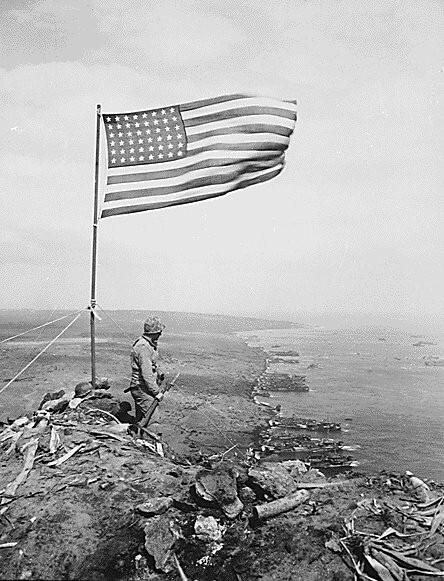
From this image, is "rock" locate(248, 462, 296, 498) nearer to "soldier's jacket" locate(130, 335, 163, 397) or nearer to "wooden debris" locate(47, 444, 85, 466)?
"wooden debris" locate(47, 444, 85, 466)

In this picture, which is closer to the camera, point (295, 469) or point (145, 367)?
point (295, 469)

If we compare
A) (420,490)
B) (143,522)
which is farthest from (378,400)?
(143,522)

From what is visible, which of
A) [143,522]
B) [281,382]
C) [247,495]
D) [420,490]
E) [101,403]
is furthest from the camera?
[281,382]

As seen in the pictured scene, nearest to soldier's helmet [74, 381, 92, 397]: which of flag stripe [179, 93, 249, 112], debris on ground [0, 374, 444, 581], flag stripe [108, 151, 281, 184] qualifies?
debris on ground [0, 374, 444, 581]

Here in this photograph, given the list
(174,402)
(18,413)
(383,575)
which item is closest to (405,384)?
(174,402)

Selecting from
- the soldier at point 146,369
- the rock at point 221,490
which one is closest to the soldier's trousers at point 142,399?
the soldier at point 146,369

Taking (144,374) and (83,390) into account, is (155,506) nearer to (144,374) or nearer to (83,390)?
(144,374)

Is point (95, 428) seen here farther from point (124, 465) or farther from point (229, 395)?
point (229, 395)
